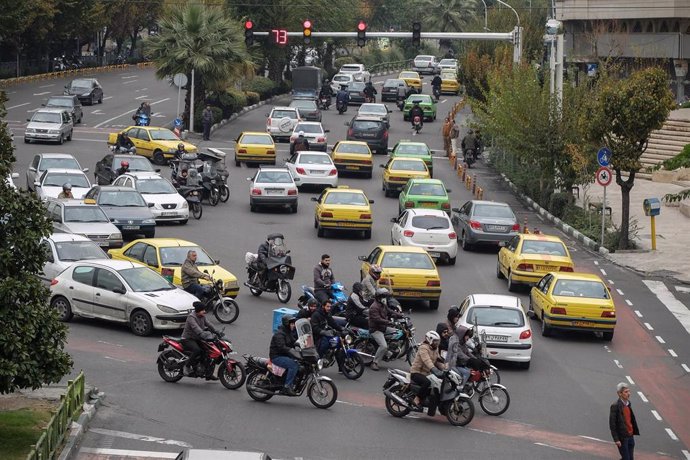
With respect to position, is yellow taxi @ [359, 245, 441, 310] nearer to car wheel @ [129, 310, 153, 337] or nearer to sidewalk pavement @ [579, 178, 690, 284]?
car wheel @ [129, 310, 153, 337]

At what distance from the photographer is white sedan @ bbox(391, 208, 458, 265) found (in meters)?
33.6

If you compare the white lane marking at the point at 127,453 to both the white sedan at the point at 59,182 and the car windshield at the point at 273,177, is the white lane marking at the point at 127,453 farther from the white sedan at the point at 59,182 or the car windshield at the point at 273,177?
the car windshield at the point at 273,177

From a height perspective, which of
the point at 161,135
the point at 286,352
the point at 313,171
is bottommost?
the point at 286,352

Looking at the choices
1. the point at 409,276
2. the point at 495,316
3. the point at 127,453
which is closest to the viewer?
the point at 127,453

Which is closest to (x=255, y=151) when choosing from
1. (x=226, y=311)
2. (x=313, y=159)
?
(x=313, y=159)

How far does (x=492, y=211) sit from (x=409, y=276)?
8923mm

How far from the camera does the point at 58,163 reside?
41.8m

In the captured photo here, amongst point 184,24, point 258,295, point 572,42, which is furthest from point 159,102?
point 258,295

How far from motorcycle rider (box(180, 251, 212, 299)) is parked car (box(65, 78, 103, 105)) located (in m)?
47.1

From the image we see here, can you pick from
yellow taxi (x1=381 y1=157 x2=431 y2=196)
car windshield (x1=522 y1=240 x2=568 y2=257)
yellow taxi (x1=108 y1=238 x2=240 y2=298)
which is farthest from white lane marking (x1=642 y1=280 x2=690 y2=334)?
yellow taxi (x1=381 y1=157 x2=431 y2=196)

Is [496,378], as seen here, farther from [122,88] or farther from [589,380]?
[122,88]

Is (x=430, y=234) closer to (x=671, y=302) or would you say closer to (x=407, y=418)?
(x=671, y=302)

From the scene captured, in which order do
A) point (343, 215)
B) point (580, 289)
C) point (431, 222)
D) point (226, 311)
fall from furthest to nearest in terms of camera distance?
point (343, 215), point (431, 222), point (580, 289), point (226, 311)

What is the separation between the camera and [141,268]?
1025 inches
